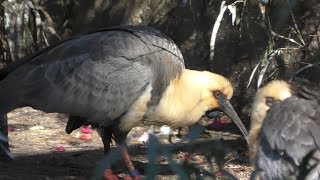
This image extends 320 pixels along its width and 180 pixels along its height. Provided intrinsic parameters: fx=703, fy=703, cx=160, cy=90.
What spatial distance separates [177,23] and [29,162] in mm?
2908

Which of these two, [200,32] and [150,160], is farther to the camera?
[200,32]

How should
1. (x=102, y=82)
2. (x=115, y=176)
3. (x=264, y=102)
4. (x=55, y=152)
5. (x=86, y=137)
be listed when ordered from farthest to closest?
(x=86, y=137) < (x=55, y=152) < (x=102, y=82) < (x=115, y=176) < (x=264, y=102)

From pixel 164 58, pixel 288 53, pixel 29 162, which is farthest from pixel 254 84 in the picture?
pixel 29 162

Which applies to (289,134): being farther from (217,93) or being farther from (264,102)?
(217,93)

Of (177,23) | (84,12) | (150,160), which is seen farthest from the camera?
(84,12)

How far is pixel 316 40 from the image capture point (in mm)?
6941

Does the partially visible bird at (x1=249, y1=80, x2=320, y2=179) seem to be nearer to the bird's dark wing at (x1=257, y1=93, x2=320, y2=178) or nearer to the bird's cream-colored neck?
the bird's dark wing at (x1=257, y1=93, x2=320, y2=178)

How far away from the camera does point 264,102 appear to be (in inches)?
176

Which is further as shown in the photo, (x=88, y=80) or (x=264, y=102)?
(x=88, y=80)

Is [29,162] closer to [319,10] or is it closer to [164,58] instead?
[164,58]

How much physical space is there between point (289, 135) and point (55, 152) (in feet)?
10.2

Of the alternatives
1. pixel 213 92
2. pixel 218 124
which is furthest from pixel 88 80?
pixel 218 124

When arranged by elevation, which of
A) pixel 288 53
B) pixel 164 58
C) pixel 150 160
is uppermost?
pixel 150 160

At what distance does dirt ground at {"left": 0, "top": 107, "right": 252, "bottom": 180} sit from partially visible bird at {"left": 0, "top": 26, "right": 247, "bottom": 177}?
477 mm
